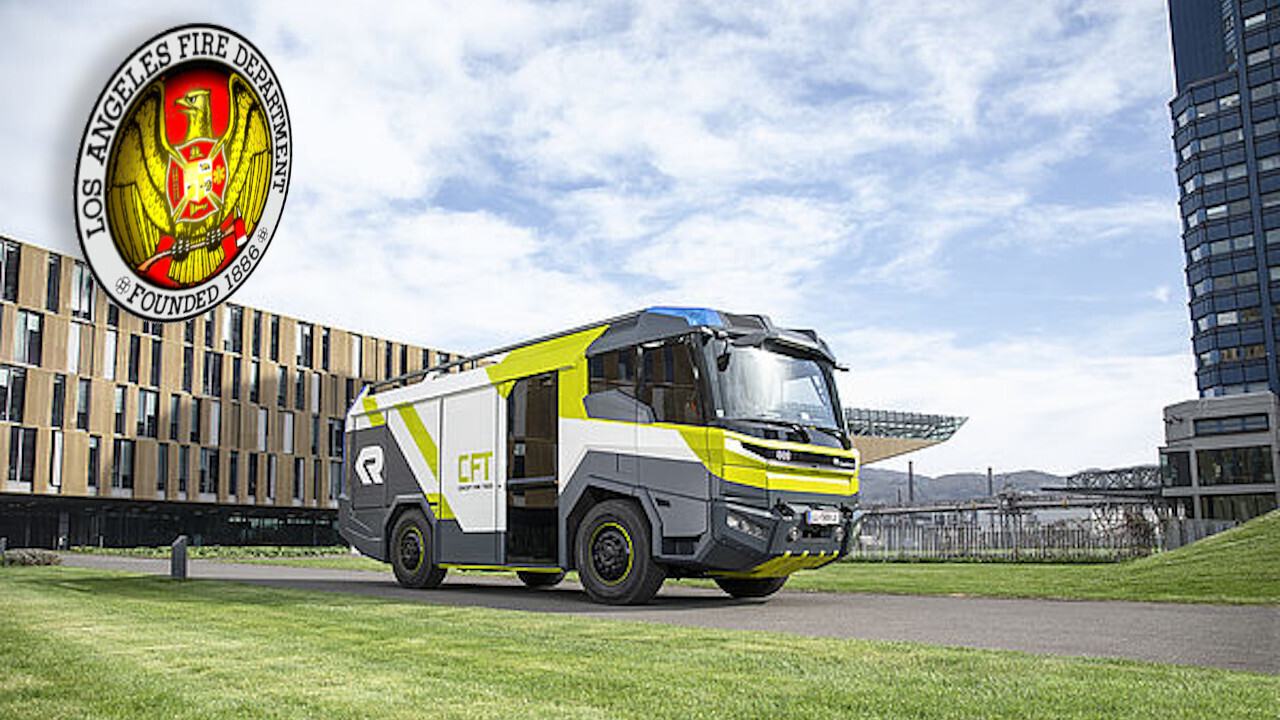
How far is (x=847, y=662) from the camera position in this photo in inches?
259

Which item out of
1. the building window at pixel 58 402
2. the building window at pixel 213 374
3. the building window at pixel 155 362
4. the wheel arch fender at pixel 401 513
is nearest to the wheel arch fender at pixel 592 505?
the wheel arch fender at pixel 401 513

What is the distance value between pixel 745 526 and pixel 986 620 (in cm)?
269

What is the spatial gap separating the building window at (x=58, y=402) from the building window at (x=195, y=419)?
780cm

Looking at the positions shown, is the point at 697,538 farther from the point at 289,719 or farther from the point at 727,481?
the point at 289,719

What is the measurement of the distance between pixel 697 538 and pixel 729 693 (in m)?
6.36

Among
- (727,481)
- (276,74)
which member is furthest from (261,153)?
(727,481)

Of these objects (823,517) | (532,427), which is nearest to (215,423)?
(532,427)

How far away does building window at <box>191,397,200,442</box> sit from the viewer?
58.7m

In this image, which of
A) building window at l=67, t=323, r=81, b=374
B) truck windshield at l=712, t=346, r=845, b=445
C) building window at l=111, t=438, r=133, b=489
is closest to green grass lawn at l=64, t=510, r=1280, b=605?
truck windshield at l=712, t=346, r=845, b=445

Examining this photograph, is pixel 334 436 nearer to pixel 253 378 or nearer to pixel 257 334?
pixel 253 378

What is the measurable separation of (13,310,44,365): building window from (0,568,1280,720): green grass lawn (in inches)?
1801

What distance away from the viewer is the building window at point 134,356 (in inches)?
2158

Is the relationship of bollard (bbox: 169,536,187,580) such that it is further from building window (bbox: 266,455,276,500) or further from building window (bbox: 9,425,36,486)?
building window (bbox: 266,455,276,500)

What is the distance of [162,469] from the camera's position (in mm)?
57438
